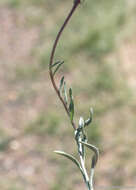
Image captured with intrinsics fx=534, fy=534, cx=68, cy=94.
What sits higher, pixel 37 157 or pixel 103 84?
pixel 103 84

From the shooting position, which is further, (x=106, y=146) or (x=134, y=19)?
(x=134, y=19)

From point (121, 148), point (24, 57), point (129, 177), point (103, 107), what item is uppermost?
point (24, 57)

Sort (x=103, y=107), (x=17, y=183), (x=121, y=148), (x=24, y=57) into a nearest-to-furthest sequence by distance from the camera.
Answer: (x=17, y=183), (x=121, y=148), (x=103, y=107), (x=24, y=57)

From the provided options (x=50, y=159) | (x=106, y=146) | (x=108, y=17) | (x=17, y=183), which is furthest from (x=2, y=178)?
(x=108, y=17)

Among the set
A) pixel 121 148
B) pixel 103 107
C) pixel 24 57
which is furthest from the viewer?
pixel 24 57

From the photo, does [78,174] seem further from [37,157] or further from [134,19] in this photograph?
[134,19]

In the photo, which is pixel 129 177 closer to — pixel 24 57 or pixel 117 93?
pixel 117 93

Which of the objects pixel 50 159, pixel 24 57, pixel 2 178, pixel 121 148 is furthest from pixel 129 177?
pixel 24 57
